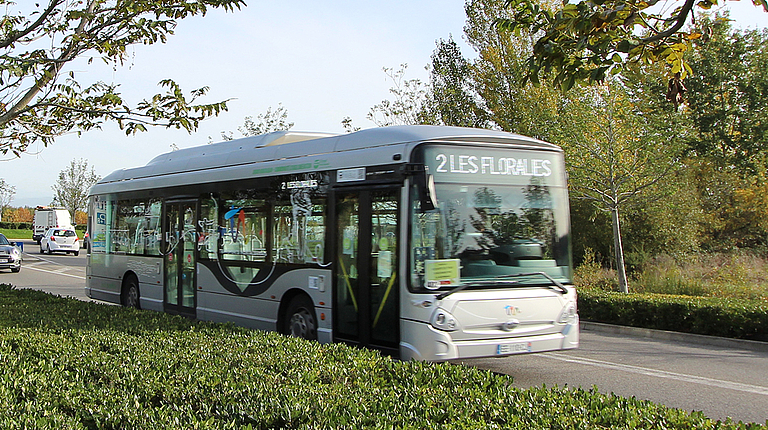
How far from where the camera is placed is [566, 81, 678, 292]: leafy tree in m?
17.6

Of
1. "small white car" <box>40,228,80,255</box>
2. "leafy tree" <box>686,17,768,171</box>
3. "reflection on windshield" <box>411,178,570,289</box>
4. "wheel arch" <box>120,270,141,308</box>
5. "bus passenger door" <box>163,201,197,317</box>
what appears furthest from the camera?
"small white car" <box>40,228,80,255</box>

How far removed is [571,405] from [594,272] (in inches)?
722

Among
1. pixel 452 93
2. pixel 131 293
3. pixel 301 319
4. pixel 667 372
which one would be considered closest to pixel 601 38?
pixel 667 372

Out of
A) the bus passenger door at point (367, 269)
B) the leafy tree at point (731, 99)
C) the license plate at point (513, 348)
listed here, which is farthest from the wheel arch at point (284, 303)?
the leafy tree at point (731, 99)

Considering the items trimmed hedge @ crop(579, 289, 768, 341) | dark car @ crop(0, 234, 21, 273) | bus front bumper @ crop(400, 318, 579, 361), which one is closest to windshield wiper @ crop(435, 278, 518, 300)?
bus front bumper @ crop(400, 318, 579, 361)

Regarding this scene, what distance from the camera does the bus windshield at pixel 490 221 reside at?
8070 mm

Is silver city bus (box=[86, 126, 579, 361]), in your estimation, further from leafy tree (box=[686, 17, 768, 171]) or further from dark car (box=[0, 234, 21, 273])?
leafy tree (box=[686, 17, 768, 171])

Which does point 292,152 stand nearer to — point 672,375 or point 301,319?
point 301,319

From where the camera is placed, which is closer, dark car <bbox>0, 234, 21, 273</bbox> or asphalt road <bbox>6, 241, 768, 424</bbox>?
asphalt road <bbox>6, 241, 768, 424</bbox>

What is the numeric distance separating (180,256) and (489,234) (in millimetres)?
6918

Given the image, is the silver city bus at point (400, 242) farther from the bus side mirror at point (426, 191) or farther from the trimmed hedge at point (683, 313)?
the trimmed hedge at point (683, 313)

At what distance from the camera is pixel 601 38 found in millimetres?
6484

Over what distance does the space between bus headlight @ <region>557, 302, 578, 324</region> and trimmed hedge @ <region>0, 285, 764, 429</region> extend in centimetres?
333

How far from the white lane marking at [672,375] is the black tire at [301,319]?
11.6ft
